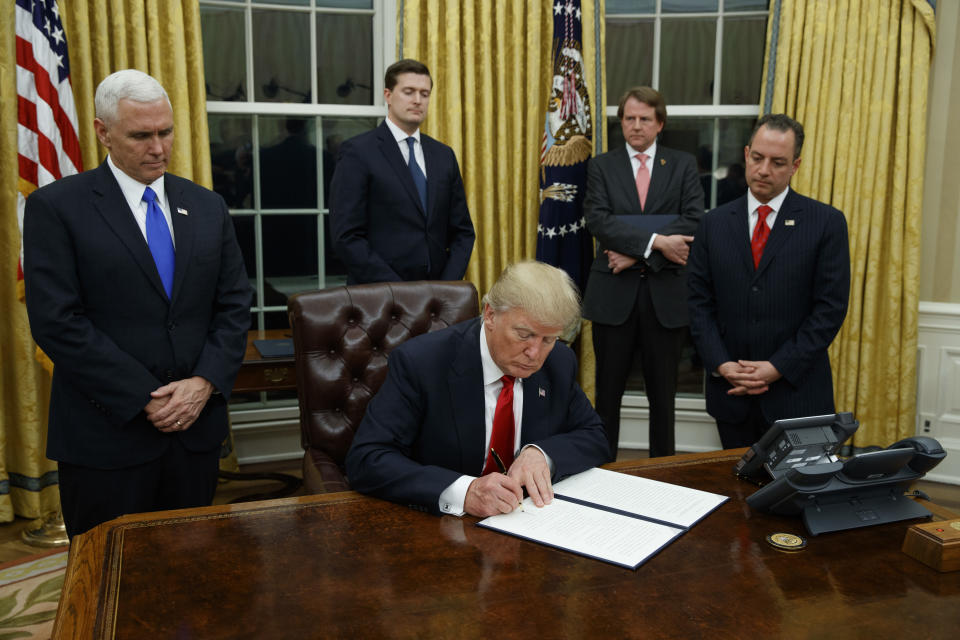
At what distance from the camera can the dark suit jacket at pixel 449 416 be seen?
1779 millimetres

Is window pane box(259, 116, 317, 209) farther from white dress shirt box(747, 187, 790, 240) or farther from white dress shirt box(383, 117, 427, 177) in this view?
white dress shirt box(747, 187, 790, 240)

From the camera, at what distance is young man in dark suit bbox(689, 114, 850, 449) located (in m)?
2.60

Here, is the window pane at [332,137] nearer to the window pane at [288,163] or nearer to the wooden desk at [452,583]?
the window pane at [288,163]

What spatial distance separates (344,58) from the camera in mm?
4172

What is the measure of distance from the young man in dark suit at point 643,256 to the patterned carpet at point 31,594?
2.29m

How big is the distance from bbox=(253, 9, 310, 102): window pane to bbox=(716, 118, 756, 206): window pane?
2.17 meters

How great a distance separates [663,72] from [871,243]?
1.37m

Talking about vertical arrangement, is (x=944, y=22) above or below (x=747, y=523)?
above

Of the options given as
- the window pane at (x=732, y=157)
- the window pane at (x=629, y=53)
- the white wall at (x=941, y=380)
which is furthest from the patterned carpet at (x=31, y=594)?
the white wall at (x=941, y=380)

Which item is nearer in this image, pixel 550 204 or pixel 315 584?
pixel 315 584

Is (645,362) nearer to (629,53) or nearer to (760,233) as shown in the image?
(760,233)

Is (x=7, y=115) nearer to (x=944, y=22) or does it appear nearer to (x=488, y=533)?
(x=488, y=533)

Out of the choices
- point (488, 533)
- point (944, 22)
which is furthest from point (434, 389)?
point (944, 22)

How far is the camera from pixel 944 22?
3924 mm
